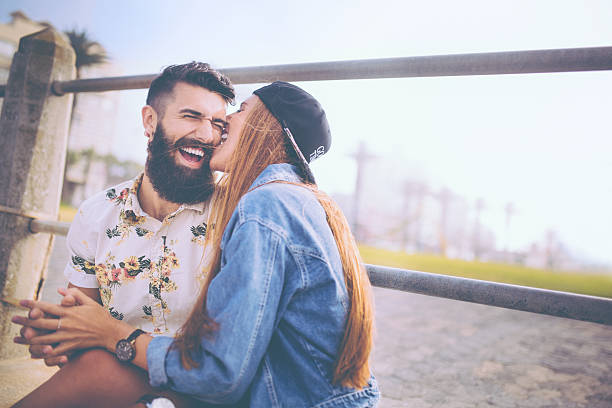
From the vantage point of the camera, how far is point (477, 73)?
1.24 meters

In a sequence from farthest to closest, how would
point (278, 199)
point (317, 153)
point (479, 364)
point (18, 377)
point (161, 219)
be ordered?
point (479, 364) < point (18, 377) < point (161, 219) < point (317, 153) < point (278, 199)

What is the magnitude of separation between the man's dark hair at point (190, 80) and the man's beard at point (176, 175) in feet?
0.63

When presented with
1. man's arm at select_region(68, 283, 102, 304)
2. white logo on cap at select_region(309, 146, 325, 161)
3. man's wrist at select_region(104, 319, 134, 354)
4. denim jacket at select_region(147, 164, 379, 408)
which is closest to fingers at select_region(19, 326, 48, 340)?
→ man's wrist at select_region(104, 319, 134, 354)

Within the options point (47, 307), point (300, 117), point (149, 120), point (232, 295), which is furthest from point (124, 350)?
point (149, 120)

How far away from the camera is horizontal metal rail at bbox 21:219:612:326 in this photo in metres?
1.04

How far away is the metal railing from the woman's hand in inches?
31.5

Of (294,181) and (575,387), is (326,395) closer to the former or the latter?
(294,181)

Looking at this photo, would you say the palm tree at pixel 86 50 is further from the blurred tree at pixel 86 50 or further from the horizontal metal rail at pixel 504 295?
the horizontal metal rail at pixel 504 295

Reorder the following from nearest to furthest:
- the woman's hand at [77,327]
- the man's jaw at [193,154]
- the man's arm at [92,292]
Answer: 1. the woman's hand at [77,327]
2. the man's arm at [92,292]
3. the man's jaw at [193,154]

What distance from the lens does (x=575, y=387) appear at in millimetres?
3199

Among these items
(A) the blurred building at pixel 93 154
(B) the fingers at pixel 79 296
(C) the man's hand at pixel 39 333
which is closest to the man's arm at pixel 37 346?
(C) the man's hand at pixel 39 333

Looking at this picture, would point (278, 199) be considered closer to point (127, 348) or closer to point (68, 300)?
point (127, 348)

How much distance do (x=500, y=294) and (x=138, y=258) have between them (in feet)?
4.15

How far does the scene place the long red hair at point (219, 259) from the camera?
38.4 inches
